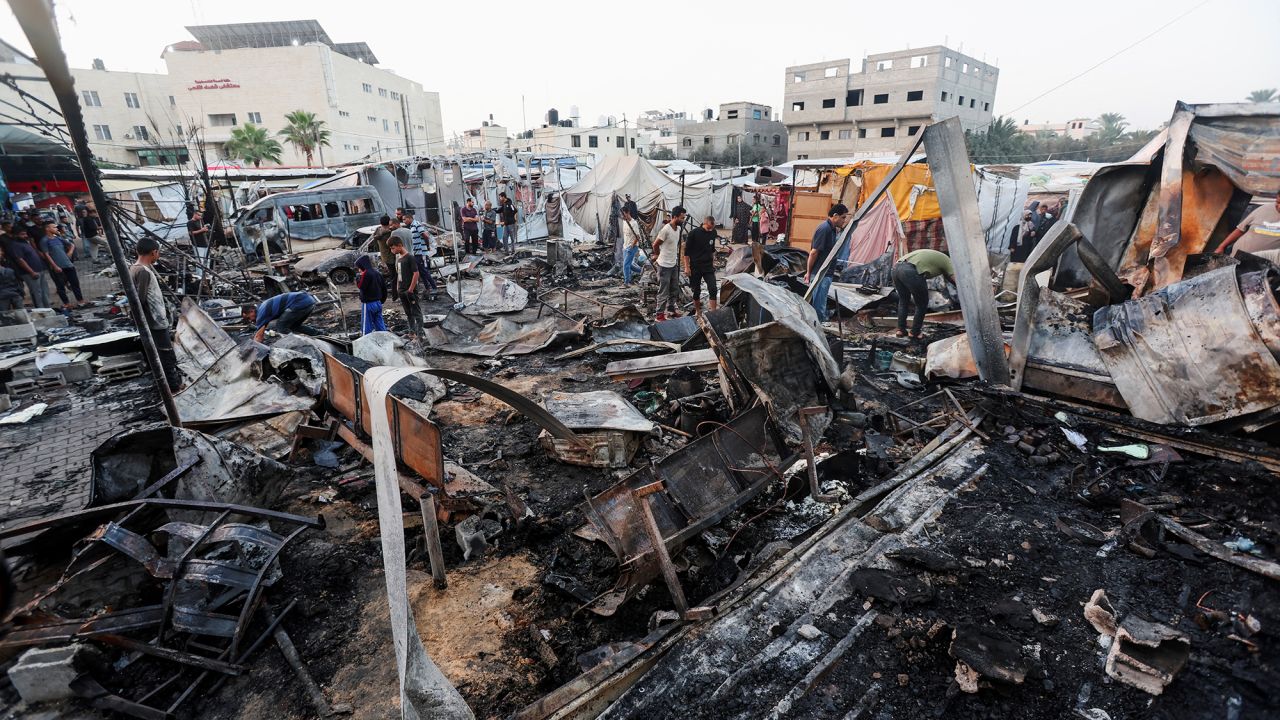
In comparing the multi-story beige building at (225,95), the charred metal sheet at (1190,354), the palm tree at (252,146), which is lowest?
the charred metal sheet at (1190,354)

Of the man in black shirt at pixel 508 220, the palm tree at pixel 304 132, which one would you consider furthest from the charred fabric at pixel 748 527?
the palm tree at pixel 304 132

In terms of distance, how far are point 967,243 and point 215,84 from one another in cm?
5917

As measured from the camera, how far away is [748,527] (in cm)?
412

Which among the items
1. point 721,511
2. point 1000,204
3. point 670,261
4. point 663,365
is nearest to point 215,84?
point 670,261

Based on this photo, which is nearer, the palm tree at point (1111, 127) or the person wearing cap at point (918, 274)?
the person wearing cap at point (918, 274)

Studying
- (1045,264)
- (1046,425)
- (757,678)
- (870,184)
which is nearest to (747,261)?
(870,184)

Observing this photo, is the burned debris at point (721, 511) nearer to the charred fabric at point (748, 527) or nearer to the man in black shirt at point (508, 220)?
the charred fabric at point (748, 527)

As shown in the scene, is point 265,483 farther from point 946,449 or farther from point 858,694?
point 946,449

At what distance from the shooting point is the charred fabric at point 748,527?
8.68ft

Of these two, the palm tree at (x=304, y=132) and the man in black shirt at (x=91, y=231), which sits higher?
the palm tree at (x=304, y=132)

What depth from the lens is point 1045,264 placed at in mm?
5281

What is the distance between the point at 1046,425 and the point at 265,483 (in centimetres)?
673

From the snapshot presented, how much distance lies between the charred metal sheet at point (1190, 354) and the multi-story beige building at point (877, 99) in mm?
41964

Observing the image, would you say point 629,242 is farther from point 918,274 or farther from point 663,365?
point 663,365
